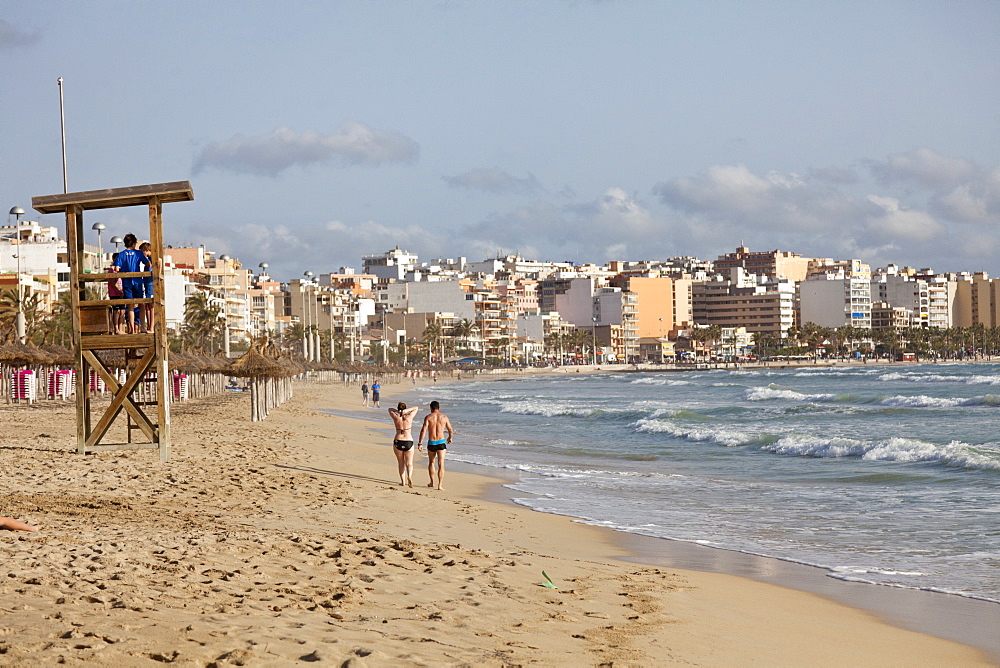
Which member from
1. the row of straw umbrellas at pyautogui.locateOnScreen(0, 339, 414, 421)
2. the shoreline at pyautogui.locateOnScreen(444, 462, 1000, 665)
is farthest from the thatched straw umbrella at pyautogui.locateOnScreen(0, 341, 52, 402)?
the shoreline at pyautogui.locateOnScreen(444, 462, 1000, 665)

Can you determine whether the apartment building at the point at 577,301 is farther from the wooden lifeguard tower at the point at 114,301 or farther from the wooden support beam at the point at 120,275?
the wooden support beam at the point at 120,275

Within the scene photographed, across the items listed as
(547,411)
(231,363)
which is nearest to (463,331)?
(547,411)

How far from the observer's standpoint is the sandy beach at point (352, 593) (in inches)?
201

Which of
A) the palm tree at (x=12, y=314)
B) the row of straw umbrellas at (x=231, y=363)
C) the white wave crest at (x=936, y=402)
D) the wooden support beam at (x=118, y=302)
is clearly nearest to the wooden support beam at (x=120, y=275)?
the wooden support beam at (x=118, y=302)

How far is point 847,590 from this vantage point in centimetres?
872

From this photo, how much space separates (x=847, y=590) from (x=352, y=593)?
424cm

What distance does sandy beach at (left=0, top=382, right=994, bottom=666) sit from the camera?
5.11 meters

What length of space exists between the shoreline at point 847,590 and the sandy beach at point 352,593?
0.17m

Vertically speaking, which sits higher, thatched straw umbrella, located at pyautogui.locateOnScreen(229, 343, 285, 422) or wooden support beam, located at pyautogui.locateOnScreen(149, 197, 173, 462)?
wooden support beam, located at pyautogui.locateOnScreen(149, 197, 173, 462)

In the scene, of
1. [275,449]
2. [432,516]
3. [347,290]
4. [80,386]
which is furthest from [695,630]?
[347,290]

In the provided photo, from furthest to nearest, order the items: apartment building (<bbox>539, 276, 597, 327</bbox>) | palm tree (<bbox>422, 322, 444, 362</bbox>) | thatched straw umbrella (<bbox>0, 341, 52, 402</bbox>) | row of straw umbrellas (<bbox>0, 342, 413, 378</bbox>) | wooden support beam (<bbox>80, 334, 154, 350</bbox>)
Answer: apartment building (<bbox>539, 276, 597, 327</bbox>) < palm tree (<bbox>422, 322, 444, 362</bbox>) < thatched straw umbrella (<bbox>0, 341, 52, 402</bbox>) < row of straw umbrellas (<bbox>0, 342, 413, 378</bbox>) < wooden support beam (<bbox>80, 334, 154, 350</bbox>)

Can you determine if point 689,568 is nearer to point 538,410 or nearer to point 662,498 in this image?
point 662,498

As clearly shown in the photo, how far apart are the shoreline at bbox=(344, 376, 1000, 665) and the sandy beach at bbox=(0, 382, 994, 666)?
0.17 metres

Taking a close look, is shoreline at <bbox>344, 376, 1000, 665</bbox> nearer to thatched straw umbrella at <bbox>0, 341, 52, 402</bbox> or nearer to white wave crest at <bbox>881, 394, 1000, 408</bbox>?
thatched straw umbrella at <bbox>0, 341, 52, 402</bbox>
